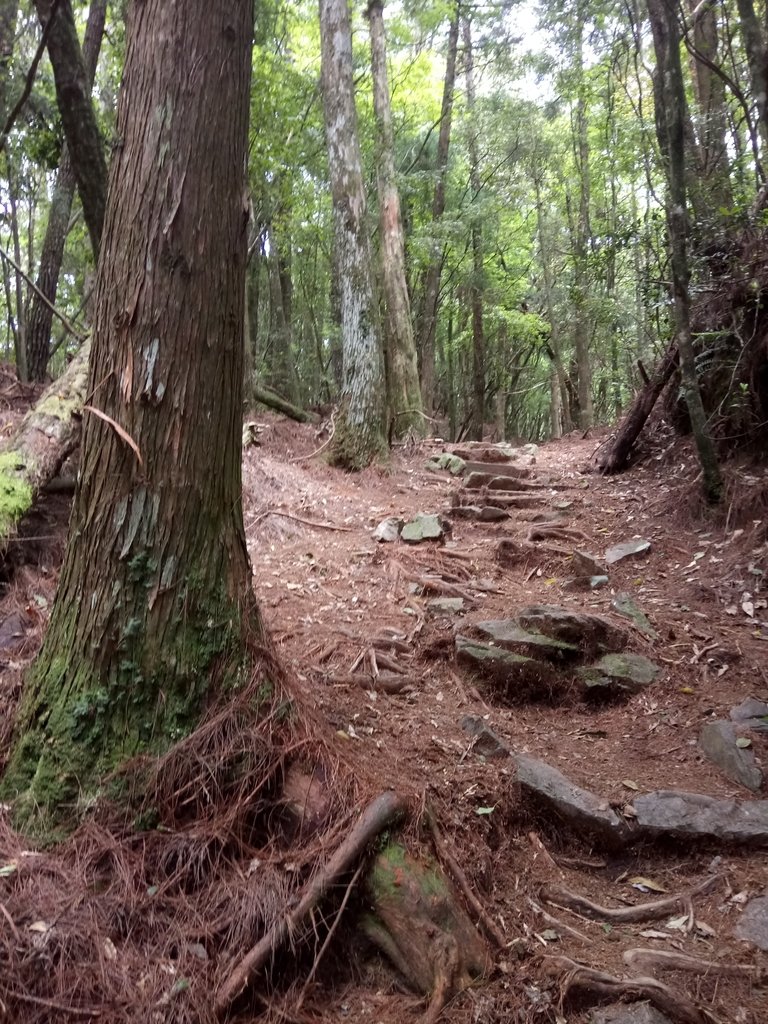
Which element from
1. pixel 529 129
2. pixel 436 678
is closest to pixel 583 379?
pixel 529 129

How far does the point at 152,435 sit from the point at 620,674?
11.1 ft

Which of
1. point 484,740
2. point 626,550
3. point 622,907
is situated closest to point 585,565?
point 626,550

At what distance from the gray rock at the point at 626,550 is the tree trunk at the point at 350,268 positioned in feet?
13.9

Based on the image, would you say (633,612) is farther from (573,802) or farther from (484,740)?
(573,802)

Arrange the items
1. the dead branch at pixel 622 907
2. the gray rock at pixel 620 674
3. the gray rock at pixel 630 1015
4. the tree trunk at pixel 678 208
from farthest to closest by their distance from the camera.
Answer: the tree trunk at pixel 678 208 → the gray rock at pixel 620 674 → the dead branch at pixel 622 907 → the gray rock at pixel 630 1015

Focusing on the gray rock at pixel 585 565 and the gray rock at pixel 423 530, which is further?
the gray rock at pixel 423 530

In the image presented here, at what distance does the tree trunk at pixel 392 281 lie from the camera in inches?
513

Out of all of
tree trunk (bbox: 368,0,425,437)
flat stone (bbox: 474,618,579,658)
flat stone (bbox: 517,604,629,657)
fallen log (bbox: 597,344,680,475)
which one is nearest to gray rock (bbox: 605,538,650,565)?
flat stone (bbox: 517,604,629,657)

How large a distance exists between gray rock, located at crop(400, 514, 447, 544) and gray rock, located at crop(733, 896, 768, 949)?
4.55 meters

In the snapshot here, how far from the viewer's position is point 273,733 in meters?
3.19

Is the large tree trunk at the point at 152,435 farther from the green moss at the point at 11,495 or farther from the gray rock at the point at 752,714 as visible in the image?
the gray rock at the point at 752,714

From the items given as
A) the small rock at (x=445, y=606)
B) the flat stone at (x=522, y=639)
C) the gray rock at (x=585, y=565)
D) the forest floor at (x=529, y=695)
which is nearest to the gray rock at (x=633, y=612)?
the forest floor at (x=529, y=695)

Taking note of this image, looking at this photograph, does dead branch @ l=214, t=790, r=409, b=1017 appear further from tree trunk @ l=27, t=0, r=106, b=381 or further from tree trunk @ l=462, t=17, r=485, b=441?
tree trunk @ l=462, t=17, r=485, b=441

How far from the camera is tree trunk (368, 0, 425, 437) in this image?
13.0 meters
